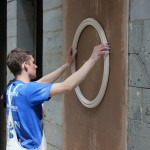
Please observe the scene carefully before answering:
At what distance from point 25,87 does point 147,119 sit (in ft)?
3.71

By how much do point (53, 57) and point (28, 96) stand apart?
1.70m

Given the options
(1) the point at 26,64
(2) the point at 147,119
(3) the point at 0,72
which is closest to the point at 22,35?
(3) the point at 0,72

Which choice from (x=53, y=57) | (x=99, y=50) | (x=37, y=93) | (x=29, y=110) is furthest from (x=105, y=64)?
(x=53, y=57)

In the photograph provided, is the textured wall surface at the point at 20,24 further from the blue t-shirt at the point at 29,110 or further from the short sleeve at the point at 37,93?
the short sleeve at the point at 37,93

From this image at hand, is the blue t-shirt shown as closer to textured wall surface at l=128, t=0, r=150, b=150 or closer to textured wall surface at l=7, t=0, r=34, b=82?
textured wall surface at l=128, t=0, r=150, b=150

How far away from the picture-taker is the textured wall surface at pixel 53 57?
489cm

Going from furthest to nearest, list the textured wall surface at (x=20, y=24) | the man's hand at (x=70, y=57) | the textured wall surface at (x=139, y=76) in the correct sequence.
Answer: the textured wall surface at (x=20, y=24), the man's hand at (x=70, y=57), the textured wall surface at (x=139, y=76)

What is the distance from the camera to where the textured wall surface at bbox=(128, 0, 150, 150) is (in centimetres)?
331

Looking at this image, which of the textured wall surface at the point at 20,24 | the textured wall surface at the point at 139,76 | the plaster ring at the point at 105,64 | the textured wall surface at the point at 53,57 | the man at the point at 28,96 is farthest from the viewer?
the textured wall surface at the point at 20,24

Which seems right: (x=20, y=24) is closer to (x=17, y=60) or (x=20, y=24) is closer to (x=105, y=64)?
(x=17, y=60)

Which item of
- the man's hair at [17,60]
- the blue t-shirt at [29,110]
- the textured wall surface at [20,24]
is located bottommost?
the blue t-shirt at [29,110]

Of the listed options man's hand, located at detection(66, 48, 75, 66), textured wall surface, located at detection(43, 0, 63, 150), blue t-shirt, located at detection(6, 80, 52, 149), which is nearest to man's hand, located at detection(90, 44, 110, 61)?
blue t-shirt, located at detection(6, 80, 52, 149)

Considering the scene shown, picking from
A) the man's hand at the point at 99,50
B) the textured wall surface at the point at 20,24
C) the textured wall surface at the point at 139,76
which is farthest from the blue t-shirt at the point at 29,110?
the textured wall surface at the point at 20,24

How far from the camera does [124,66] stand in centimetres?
356
